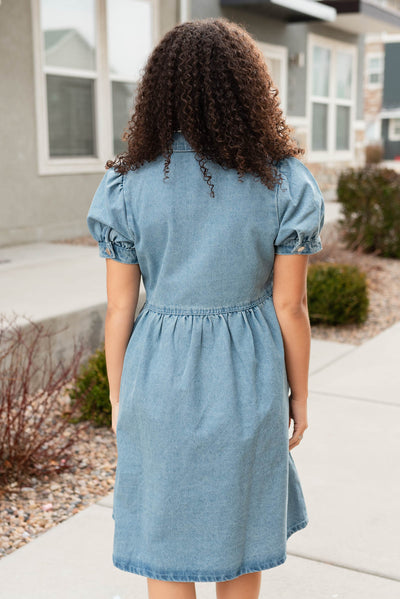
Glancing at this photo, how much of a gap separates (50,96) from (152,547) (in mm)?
7107

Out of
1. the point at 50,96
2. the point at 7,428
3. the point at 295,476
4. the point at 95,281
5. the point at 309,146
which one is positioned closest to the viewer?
the point at 295,476

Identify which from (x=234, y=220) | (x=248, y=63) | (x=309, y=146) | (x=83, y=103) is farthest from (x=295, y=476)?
(x=309, y=146)

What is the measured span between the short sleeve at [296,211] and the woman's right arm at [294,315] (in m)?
0.03

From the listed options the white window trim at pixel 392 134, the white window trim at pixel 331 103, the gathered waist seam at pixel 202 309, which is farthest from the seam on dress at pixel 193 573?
the white window trim at pixel 392 134

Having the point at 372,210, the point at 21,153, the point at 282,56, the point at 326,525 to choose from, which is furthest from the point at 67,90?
the point at 326,525

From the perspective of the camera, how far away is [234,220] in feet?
5.42

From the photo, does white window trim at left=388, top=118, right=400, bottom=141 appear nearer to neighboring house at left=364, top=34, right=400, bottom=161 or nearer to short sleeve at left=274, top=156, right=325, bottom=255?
neighboring house at left=364, top=34, right=400, bottom=161

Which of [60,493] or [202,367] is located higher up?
[202,367]

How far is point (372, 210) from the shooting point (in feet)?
28.4

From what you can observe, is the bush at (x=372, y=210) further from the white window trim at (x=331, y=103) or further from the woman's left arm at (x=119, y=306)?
the woman's left arm at (x=119, y=306)

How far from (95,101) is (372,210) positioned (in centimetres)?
359

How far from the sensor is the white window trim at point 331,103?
13.5 meters

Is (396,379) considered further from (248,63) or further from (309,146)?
(309,146)

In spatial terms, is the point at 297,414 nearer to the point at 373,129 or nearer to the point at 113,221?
the point at 113,221
